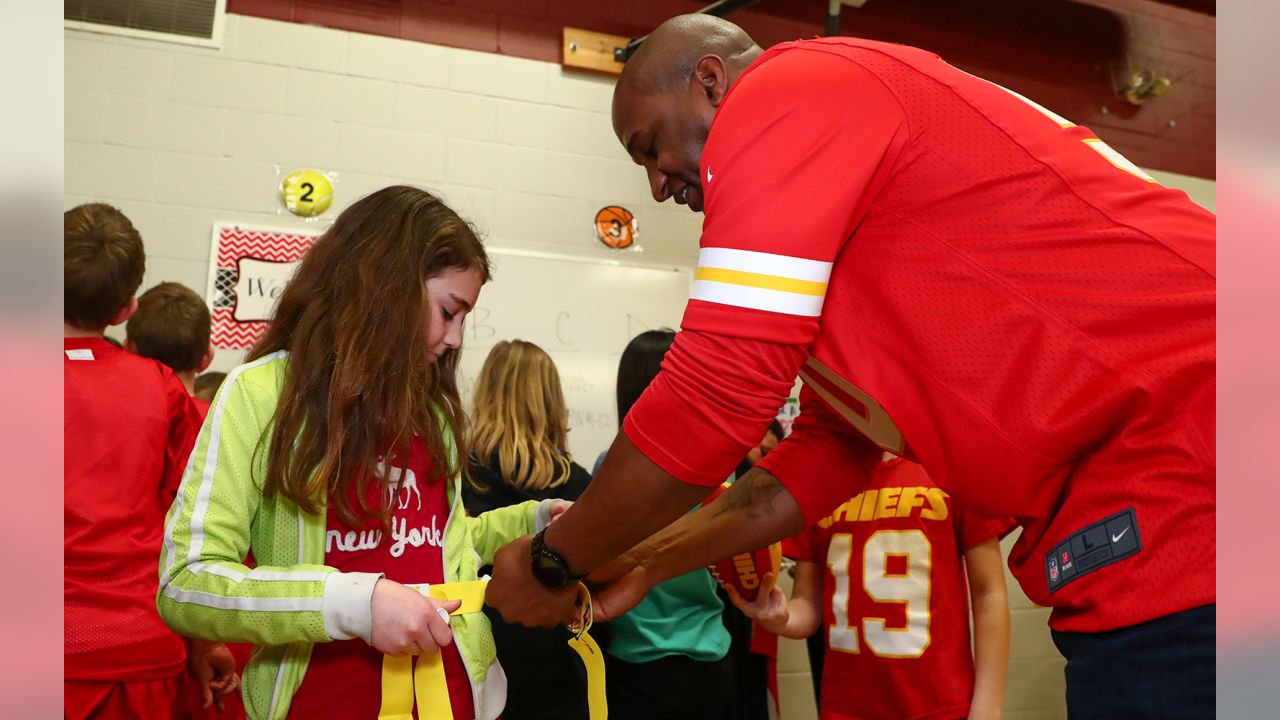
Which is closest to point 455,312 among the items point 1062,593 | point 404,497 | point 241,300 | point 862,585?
point 404,497

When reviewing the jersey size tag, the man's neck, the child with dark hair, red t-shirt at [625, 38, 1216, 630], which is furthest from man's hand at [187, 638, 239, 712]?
the jersey size tag

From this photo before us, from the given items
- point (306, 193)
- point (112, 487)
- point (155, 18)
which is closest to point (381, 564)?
point (112, 487)

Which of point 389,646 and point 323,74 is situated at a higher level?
point 323,74

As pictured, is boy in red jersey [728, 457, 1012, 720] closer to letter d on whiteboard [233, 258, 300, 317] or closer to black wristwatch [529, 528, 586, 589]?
black wristwatch [529, 528, 586, 589]

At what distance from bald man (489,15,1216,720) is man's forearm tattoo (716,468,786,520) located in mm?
278

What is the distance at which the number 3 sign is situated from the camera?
12.6 feet

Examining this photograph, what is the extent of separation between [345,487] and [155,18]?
3.21 m

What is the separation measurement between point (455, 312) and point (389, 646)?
0.61m

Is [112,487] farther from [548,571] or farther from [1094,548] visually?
[1094,548]

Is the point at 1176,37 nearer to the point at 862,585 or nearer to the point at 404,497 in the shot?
the point at 862,585

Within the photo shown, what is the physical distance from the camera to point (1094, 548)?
2.92 ft

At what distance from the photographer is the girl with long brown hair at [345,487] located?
1.23 metres
